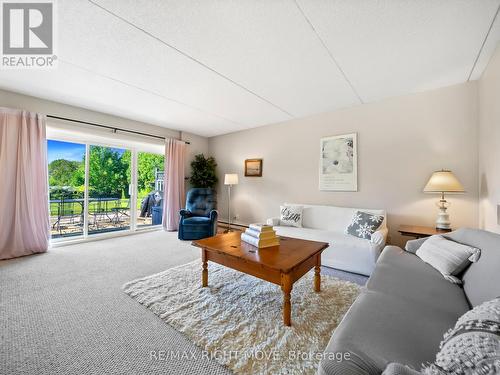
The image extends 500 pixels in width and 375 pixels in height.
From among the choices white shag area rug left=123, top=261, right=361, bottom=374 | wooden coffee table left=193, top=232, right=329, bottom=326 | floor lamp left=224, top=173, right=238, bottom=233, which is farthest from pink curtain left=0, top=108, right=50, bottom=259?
floor lamp left=224, top=173, right=238, bottom=233

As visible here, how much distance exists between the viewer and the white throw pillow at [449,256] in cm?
145

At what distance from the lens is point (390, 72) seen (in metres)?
2.39

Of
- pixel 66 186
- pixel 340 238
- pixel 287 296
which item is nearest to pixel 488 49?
pixel 340 238

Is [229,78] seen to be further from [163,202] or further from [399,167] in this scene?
[163,202]

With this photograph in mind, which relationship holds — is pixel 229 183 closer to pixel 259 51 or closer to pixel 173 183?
pixel 173 183

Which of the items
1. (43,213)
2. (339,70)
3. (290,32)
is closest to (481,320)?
(290,32)

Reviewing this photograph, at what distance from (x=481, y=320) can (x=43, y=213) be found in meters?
4.60

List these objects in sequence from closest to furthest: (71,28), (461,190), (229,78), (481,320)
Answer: (481,320)
(71,28)
(461,190)
(229,78)

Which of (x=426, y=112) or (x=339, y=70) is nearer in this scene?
(x=339, y=70)

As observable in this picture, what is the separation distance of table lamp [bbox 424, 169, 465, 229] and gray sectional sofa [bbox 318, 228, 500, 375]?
0.89 meters

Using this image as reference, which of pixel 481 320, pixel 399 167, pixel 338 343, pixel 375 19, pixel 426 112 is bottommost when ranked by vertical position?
pixel 338 343

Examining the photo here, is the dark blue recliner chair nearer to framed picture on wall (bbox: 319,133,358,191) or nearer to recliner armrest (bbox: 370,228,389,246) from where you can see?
framed picture on wall (bbox: 319,133,358,191)

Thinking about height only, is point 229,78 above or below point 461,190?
above

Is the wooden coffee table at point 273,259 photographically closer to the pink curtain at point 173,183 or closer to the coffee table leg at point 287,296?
the coffee table leg at point 287,296
